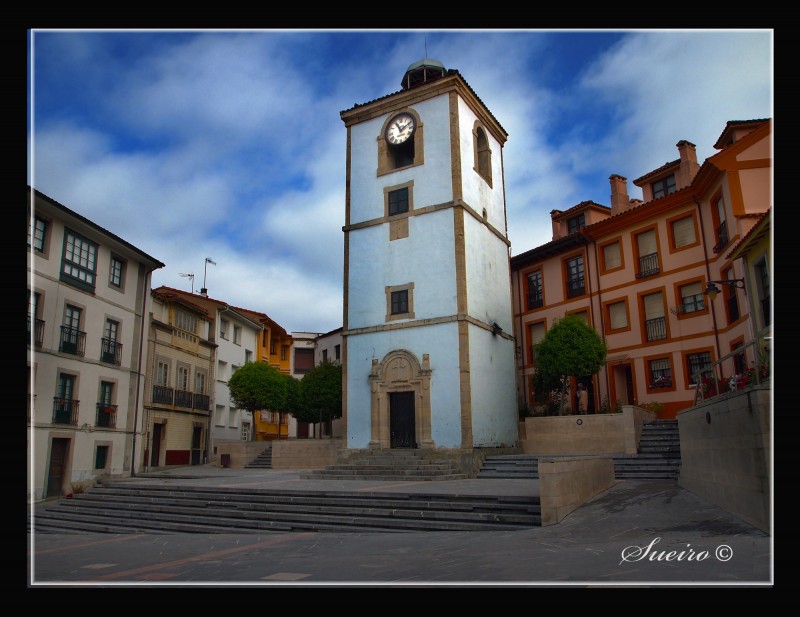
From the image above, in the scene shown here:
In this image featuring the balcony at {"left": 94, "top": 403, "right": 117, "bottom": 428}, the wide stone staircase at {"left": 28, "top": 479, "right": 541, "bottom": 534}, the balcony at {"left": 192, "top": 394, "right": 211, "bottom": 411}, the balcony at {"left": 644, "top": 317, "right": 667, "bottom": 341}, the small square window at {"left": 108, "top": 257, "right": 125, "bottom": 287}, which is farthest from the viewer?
the balcony at {"left": 192, "top": 394, "right": 211, "bottom": 411}

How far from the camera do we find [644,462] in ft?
57.1

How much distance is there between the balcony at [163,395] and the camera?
31.2m

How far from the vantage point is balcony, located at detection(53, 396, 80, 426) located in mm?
21703

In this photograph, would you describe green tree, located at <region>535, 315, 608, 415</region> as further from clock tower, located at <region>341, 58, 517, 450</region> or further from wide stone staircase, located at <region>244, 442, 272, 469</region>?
wide stone staircase, located at <region>244, 442, 272, 469</region>

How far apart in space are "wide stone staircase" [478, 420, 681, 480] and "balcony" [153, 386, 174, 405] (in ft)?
57.4

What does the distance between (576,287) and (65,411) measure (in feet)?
Answer: 73.5

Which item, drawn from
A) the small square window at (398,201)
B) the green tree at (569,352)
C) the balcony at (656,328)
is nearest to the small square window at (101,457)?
the small square window at (398,201)

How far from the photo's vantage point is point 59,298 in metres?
21.7

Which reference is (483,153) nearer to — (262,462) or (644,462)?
(644,462)

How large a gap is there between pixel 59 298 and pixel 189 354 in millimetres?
13418

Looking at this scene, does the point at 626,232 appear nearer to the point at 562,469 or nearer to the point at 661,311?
the point at 661,311

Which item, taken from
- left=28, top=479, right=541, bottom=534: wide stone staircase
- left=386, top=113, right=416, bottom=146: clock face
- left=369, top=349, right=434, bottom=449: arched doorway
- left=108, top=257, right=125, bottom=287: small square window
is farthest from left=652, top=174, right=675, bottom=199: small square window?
left=108, top=257, right=125, bottom=287: small square window

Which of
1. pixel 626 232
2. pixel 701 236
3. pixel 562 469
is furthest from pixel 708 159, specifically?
pixel 562 469

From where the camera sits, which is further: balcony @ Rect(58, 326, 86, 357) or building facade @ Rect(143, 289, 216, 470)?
building facade @ Rect(143, 289, 216, 470)
